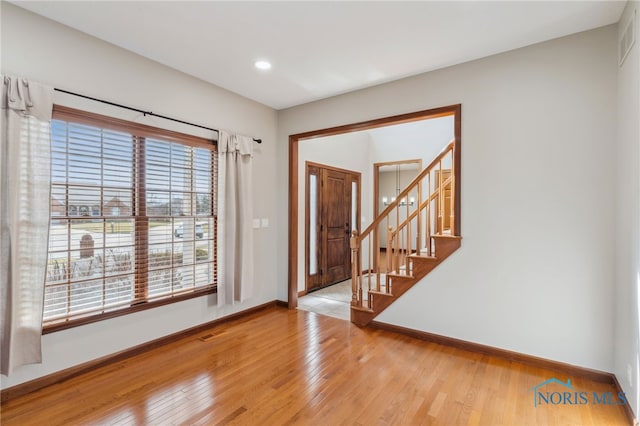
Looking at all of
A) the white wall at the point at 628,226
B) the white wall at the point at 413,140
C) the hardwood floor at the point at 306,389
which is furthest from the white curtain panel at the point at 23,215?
the white wall at the point at 413,140

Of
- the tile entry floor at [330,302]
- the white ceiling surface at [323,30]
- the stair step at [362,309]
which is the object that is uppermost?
the white ceiling surface at [323,30]

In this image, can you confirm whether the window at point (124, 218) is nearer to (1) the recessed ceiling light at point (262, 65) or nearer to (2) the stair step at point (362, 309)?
(1) the recessed ceiling light at point (262, 65)

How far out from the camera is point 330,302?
471 cm

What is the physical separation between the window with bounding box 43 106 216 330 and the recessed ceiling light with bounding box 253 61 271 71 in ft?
3.41

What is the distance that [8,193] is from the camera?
2.15 metres

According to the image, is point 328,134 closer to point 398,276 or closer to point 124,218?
point 398,276

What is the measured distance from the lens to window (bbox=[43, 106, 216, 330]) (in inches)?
97.6

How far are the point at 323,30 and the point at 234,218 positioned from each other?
220cm

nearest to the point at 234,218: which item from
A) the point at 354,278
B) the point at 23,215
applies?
the point at 354,278

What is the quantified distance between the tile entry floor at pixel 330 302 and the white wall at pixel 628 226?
99.2 inches

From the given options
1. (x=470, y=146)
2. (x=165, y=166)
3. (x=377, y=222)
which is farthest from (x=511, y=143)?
(x=165, y=166)

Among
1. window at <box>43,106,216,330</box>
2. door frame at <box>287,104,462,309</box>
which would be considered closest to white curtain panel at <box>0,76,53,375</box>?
window at <box>43,106,216,330</box>

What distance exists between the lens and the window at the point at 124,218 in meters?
2.48

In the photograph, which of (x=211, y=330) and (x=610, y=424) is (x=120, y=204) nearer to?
(x=211, y=330)
